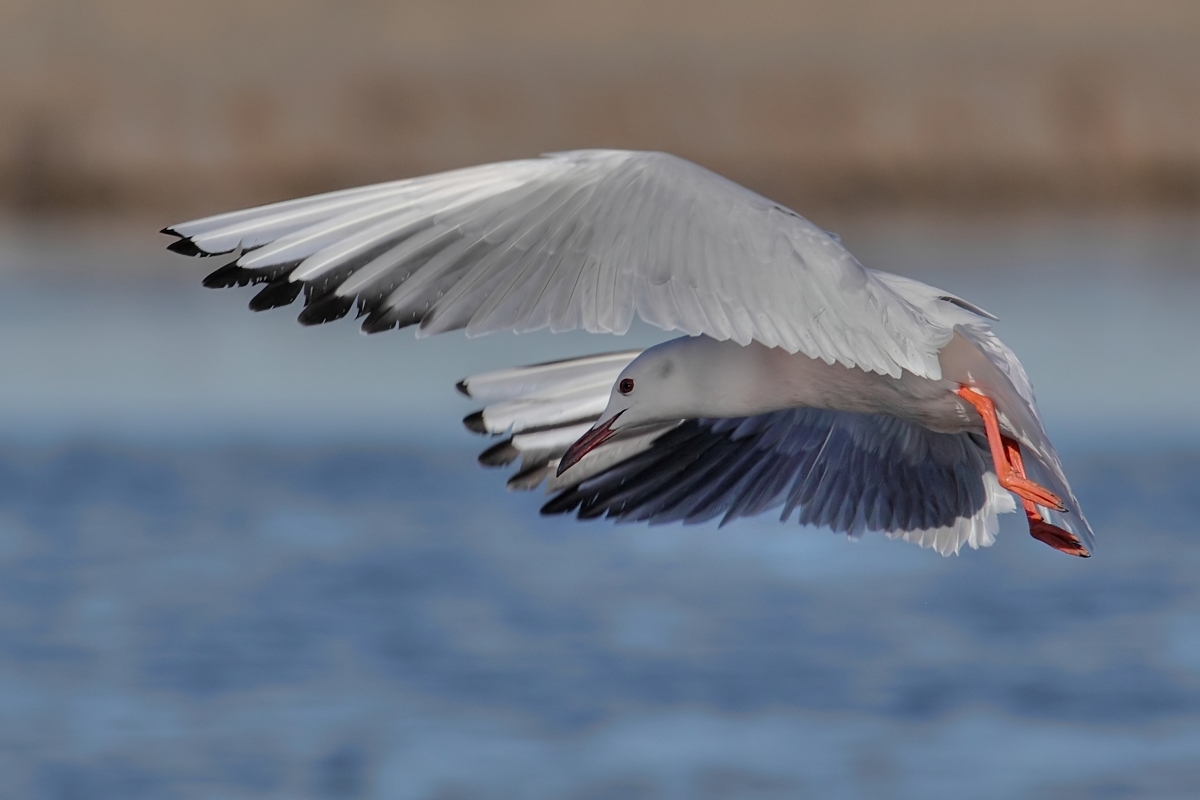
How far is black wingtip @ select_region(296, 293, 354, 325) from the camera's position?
4477 millimetres

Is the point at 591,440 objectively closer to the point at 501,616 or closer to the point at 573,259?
the point at 573,259

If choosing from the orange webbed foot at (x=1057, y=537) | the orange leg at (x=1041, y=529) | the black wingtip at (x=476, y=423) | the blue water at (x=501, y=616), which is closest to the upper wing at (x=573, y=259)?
the orange leg at (x=1041, y=529)

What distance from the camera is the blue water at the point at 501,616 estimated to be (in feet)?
22.7

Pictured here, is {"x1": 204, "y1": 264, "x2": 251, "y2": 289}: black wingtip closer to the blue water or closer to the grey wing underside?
the grey wing underside

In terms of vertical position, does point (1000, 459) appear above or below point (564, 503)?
above

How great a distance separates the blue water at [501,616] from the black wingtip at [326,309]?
2.54 m

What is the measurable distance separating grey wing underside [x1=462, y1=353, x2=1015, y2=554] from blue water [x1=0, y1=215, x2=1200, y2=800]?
3.67ft

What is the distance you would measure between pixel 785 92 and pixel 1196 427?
327 inches

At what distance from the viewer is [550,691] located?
Answer: 7.64 m

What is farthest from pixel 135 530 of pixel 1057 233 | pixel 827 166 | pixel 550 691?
pixel 1057 233

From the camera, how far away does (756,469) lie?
6.09 m

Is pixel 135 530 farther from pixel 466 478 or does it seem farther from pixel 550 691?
pixel 550 691

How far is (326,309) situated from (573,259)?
2.03 ft

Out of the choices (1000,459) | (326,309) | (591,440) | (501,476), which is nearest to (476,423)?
(591,440)
